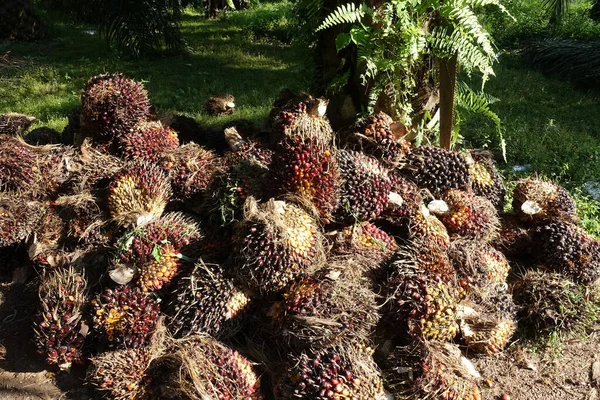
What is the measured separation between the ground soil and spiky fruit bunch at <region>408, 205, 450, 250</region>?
23.7 inches

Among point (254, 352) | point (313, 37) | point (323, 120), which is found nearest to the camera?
point (254, 352)

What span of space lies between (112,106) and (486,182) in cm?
231

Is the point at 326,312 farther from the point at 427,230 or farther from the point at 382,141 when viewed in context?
the point at 382,141

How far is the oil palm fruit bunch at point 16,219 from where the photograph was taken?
2729mm

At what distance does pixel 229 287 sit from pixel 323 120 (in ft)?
3.27

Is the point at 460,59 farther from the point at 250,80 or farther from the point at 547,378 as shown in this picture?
the point at 250,80

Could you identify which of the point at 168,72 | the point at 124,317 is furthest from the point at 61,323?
the point at 168,72

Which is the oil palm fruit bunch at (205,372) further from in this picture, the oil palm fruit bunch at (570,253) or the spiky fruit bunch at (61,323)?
the oil palm fruit bunch at (570,253)

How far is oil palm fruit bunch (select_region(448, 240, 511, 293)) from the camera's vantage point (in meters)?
2.45

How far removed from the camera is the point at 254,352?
224cm

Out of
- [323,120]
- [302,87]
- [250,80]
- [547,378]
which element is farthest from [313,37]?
[250,80]

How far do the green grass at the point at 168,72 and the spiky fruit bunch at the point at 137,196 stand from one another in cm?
212

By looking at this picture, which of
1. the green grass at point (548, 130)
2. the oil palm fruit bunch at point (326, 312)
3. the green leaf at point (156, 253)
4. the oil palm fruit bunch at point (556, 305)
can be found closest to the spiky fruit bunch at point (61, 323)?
the green leaf at point (156, 253)

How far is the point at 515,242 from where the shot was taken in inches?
113
